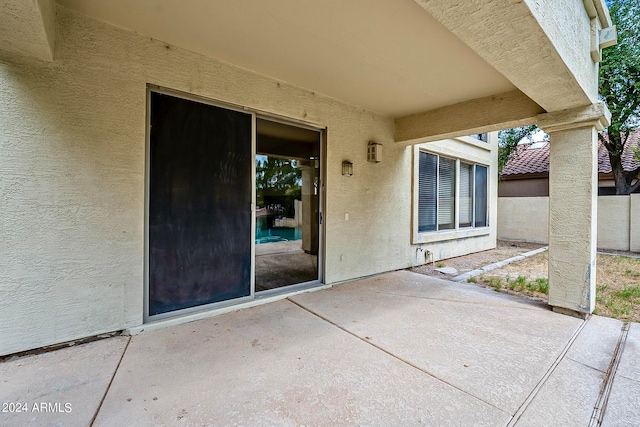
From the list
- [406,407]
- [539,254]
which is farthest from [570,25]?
[539,254]

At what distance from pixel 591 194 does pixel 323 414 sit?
3.91 m

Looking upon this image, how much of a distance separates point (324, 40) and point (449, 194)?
215 inches

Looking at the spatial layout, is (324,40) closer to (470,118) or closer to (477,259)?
(470,118)

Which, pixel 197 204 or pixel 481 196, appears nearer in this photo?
pixel 197 204

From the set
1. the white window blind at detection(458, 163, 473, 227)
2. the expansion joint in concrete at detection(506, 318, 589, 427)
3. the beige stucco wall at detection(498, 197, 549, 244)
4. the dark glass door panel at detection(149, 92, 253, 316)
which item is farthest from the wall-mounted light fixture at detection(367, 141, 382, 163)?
the beige stucco wall at detection(498, 197, 549, 244)

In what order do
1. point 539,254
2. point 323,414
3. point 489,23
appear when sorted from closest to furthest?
point 323,414 → point 489,23 → point 539,254

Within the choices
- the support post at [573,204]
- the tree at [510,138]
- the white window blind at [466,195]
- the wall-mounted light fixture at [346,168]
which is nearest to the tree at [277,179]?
the wall-mounted light fixture at [346,168]

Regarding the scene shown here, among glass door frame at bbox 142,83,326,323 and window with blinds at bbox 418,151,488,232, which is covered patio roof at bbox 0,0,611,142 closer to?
glass door frame at bbox 142,83,326,323

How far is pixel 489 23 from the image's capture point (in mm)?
1941

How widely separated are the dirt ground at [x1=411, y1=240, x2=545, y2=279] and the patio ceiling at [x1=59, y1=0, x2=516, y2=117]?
3.38 m

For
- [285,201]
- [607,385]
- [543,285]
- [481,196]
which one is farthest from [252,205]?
[481,196]

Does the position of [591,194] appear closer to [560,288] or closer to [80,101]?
[560,288]

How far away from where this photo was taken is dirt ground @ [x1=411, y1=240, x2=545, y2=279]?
587 centimetres

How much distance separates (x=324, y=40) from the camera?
2908 mm
